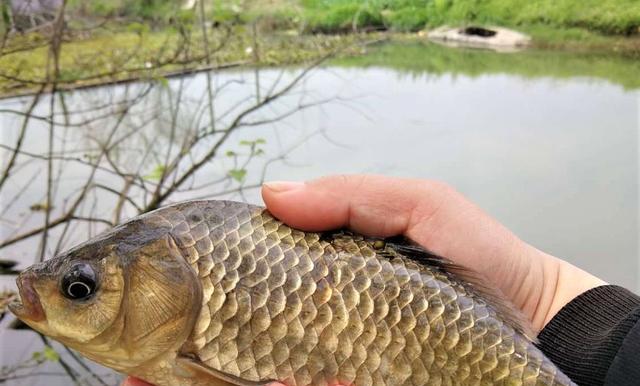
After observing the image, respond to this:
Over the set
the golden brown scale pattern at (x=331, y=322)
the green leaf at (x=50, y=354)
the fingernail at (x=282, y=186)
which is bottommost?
the green leaf at (x=50, y=354)

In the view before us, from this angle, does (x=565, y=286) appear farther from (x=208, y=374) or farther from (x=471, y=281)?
(x=208, y=374)

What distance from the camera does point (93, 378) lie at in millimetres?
2166

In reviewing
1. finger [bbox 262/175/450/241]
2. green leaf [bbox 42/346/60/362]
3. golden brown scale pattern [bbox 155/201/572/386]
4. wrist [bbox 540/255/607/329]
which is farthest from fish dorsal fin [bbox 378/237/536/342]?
green leaf [bbox 42/346/60/362]

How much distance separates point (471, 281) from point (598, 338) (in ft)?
1.35

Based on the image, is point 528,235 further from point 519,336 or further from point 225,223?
point 225,223

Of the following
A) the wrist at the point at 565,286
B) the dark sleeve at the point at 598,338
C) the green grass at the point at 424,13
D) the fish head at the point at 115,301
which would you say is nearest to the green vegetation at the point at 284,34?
the green grass at the point at 424,13

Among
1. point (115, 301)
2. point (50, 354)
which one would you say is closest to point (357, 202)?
point (115, 301)

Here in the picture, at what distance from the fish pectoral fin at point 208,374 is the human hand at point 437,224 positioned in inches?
10.6

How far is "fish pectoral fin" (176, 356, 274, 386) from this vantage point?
2.95 feet

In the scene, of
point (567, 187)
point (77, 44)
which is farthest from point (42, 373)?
point (567, 187)

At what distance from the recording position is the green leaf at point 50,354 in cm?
205

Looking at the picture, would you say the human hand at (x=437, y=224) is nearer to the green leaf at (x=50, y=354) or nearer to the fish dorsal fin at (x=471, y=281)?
the fish dorsal fin at (x=471, y=281)

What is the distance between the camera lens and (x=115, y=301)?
0.92 meters

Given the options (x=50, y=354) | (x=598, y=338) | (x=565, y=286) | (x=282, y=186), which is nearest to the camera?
(x=282, y=186)
